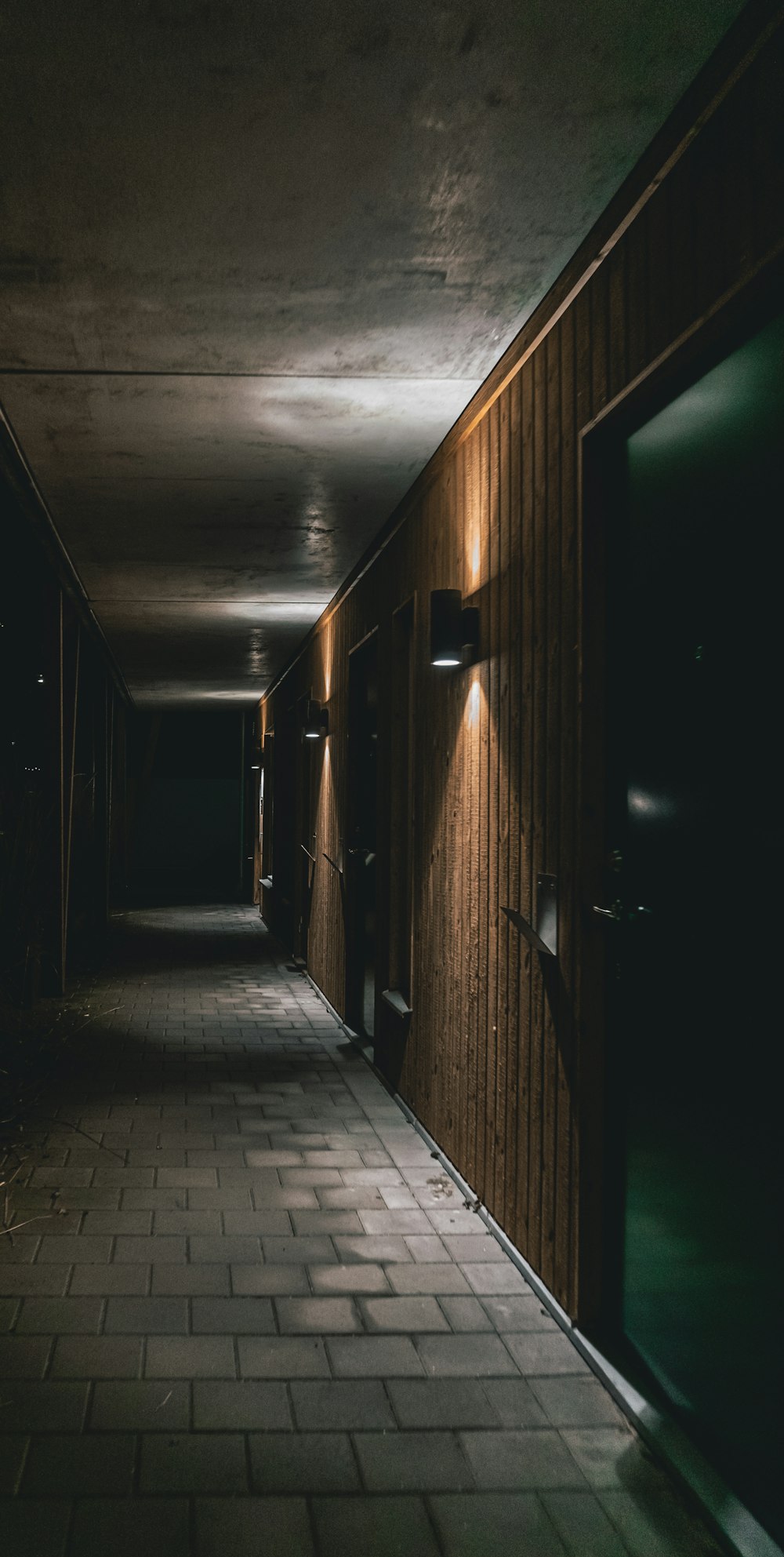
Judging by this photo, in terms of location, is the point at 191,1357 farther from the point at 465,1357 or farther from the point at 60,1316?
the point at 465,1357

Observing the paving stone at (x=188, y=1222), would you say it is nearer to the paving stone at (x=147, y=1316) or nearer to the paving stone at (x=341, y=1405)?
the paving stone at (x=147, y=1316)

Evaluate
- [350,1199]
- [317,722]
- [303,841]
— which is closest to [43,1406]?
[350,1199]

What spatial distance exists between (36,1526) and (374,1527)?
2.02 feet

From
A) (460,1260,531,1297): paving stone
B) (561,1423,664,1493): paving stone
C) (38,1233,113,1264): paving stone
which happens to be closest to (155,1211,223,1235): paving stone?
(38,1233,113,1264): paving stone

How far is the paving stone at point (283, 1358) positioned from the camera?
2.48 meters

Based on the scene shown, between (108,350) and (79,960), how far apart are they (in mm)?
6631

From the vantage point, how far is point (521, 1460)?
216 centimetres

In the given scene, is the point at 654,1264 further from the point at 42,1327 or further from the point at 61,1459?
the point at 42,1327

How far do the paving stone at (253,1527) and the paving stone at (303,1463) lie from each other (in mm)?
54

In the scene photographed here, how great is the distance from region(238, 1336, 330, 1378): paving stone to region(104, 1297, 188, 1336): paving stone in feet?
0.67

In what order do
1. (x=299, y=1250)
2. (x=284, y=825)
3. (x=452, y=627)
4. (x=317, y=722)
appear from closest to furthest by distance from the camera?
1. (x=299, y=1250)
2. (x=452, y=627)
3. (x=317, y=722)
4. (x=284, y=825)

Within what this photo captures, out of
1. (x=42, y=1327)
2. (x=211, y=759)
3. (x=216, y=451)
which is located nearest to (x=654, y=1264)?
(x=42, y=1327)

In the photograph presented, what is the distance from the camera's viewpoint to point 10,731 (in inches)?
277

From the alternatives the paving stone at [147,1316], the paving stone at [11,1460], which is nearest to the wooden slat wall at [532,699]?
the paving stone at [147,1316]
